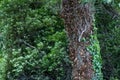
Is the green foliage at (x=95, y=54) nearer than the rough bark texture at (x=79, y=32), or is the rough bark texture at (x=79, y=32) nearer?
the rough bark texture at (x=79, y=32)

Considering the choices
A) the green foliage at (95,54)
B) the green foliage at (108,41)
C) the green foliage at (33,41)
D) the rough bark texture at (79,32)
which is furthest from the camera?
the green foliage at (108,41)

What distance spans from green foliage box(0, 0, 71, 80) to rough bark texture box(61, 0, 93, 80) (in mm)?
1077

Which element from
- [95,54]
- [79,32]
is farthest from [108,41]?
[79,32]

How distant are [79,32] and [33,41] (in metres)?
2.05

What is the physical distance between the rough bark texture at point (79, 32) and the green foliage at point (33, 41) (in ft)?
3.53

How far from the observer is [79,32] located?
5223 millimetres

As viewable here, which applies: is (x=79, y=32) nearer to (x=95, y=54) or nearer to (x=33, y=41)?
(x=95, y=54)

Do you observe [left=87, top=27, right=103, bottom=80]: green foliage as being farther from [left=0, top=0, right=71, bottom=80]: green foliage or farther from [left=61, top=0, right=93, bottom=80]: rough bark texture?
[left=0, top=0, right=71, bottom=80]: green foliage

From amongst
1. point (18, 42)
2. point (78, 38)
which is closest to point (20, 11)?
point (18, 42)

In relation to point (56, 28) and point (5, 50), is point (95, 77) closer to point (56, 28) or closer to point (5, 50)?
point (56, 28)

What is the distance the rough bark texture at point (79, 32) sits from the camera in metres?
5.21

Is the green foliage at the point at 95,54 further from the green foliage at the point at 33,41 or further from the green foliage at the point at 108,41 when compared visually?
the green foliage at the point at 108,41

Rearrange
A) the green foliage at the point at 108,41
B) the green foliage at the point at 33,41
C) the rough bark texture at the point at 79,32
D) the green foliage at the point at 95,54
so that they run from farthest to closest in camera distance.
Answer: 1. the green foliage at the point at 108,41
2. the green foliage at the point at 33,41
3. the green foliage at the point at 95,54
4. the rough bark texture at the point at 79,32

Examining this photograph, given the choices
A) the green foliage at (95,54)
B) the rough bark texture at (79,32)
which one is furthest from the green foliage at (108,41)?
the rough bark texture at (79,32)
